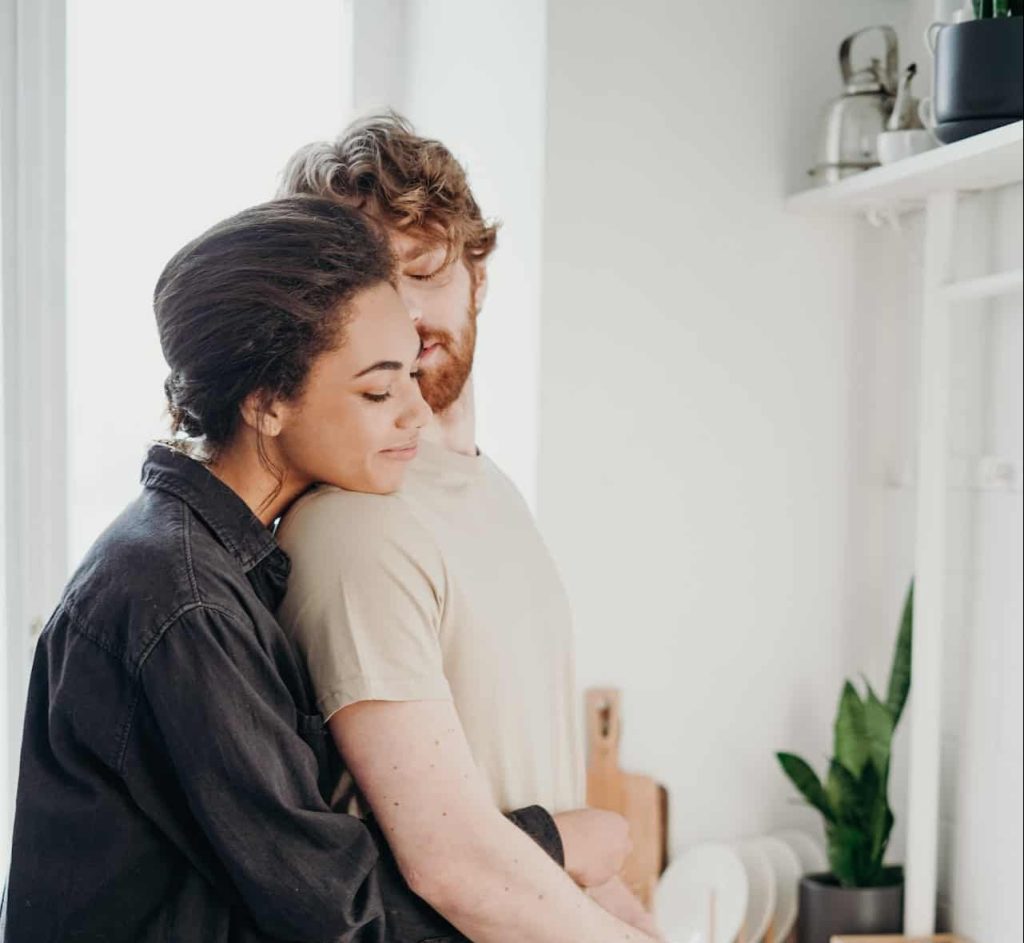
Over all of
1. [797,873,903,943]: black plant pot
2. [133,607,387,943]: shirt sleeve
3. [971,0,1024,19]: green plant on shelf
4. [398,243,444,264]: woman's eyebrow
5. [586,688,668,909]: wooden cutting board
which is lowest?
[797,873,903,943]: black plant pot

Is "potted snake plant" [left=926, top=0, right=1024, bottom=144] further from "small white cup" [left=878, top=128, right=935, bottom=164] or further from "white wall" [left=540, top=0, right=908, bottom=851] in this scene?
"white wall" [left=540, top=0, right=908, bottom=851]

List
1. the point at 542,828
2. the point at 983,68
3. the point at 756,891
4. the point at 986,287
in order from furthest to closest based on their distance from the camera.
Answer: the point at 756,891 < the point at 986,287 < the point at 983,68 < the point at 542,828

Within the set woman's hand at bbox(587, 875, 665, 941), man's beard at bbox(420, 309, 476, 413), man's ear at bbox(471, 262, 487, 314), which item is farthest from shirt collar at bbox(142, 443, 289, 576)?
woman's hand at bbox(587, 875, 665, 941)

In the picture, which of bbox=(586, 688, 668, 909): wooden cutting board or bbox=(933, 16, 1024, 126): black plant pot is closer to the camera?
bbox=(933, 16, 1024, 126): black plant pot

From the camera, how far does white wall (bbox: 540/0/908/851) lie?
6.93 ft

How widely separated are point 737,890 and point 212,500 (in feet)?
4.73

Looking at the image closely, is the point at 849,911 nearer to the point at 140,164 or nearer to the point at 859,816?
the point at 859,816

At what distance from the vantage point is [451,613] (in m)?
1.10

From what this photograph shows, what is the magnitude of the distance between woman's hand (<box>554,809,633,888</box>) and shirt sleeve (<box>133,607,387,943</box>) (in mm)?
241

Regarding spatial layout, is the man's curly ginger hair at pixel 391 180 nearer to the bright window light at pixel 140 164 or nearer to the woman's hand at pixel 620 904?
the woman's hand at pixel 620 904

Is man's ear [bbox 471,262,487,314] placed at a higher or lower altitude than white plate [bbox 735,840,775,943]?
higher

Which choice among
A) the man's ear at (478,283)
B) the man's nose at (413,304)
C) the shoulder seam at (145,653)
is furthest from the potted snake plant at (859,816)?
the shoulder seam at (145,653)

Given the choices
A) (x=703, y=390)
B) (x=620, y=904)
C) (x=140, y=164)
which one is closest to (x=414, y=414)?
(x=620, y=904)

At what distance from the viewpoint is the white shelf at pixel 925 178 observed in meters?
1.77
